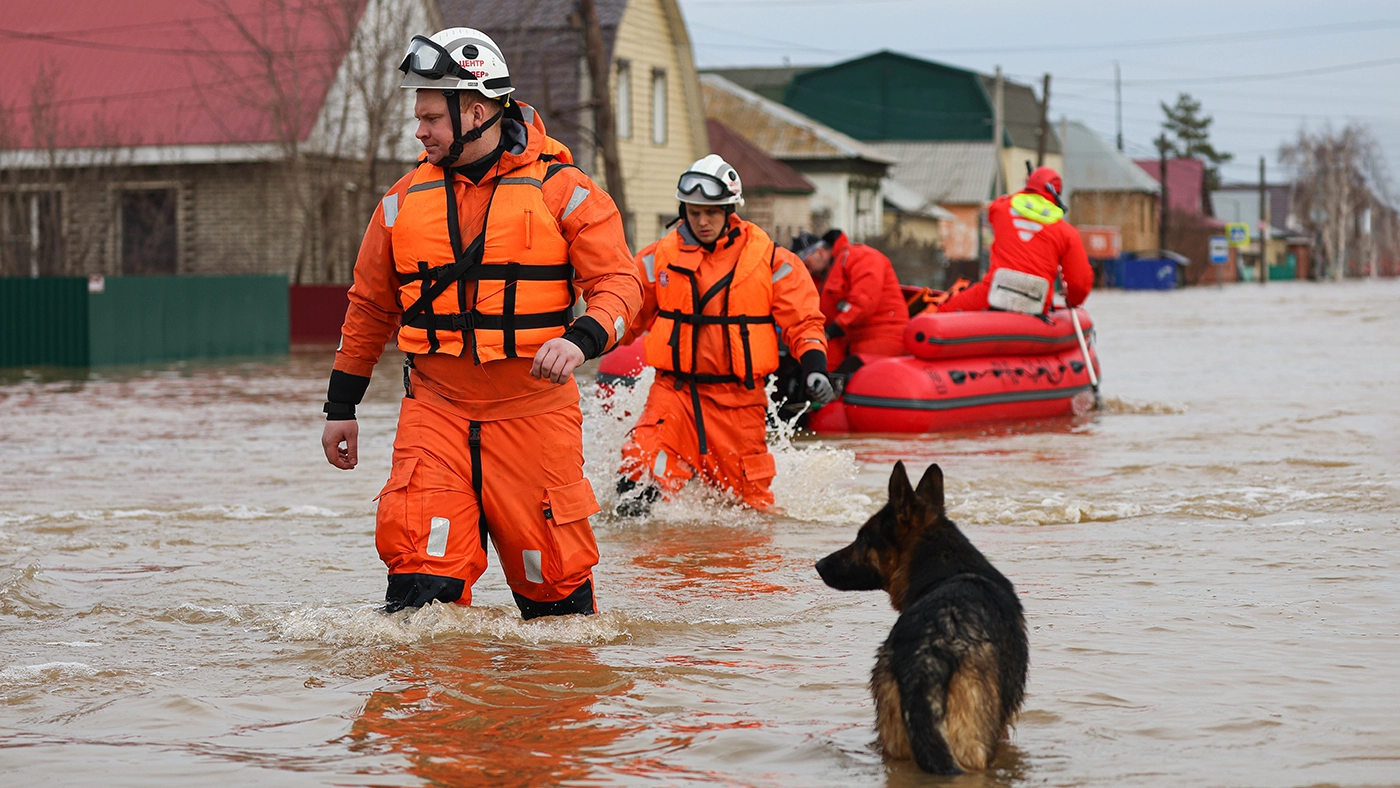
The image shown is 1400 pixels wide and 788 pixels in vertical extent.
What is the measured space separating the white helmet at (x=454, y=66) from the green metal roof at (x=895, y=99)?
65121mm

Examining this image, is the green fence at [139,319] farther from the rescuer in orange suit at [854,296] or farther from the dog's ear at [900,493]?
the dog's ear at [900,493]

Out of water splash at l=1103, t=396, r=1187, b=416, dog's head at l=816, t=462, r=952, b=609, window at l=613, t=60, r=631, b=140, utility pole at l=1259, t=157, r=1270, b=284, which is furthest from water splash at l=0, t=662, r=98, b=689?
utility pole at l=1259, t=157, r=1270, b=284

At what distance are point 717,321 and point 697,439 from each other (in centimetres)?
59

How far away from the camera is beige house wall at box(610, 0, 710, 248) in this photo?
116ft

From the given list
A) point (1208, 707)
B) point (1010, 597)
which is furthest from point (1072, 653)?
point (1010, 597)

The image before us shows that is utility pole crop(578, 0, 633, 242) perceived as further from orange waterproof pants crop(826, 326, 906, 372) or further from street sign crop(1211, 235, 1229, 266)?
street sign crop(1211, 235, 1229, 266)

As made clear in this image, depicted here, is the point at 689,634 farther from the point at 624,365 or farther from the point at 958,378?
the point at 958,378

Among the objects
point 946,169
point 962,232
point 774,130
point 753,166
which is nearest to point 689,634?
point 753,166

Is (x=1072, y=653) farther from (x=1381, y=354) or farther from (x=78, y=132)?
(x=78, y=132)

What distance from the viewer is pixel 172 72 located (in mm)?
29422

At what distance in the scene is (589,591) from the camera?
5789mm

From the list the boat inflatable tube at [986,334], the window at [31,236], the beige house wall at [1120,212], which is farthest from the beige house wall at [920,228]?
the boat inflatable tube at [986,334]

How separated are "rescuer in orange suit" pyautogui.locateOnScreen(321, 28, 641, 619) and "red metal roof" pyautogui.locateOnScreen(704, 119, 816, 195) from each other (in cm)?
3589

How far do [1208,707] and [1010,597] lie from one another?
101cm
